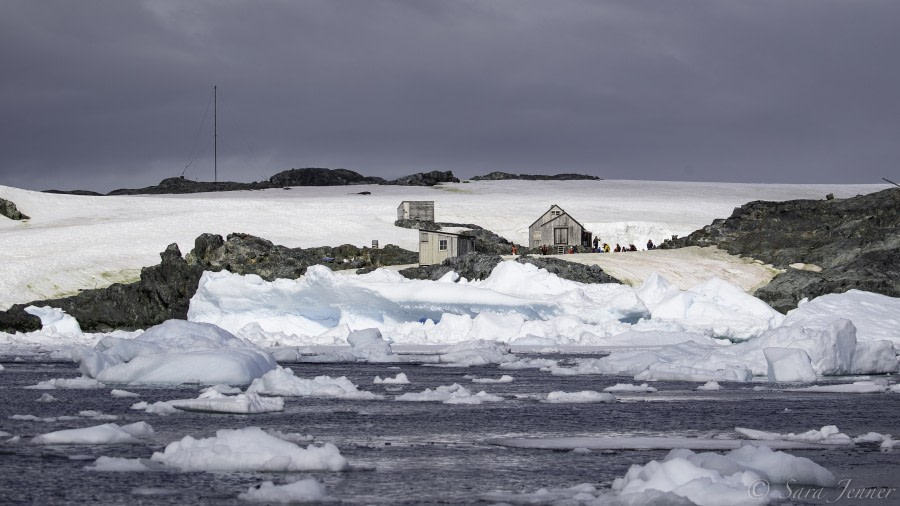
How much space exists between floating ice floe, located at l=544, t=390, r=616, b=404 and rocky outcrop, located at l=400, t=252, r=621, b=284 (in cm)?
3172

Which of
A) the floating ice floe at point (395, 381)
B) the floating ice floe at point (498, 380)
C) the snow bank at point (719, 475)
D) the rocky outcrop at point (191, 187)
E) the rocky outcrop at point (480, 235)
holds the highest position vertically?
the rocky outcrop at point (191, 187)

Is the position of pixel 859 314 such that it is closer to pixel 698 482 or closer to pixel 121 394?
pixel 121 394

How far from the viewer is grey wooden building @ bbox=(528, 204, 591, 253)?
259ft

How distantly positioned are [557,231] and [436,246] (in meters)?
15.2

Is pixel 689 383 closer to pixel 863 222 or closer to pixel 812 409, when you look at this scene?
pixel 812 409

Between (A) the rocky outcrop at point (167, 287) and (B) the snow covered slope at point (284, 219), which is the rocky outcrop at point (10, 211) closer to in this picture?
(B) the snow covered slope at point (284, 219)

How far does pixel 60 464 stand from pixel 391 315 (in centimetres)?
2963

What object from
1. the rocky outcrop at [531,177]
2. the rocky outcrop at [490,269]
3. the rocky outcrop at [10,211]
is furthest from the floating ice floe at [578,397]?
the rocky outcrop at [531,177]

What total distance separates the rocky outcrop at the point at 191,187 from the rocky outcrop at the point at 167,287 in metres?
61.5

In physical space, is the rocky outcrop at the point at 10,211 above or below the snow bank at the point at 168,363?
above

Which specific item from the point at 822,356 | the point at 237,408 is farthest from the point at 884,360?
the point at 237,408

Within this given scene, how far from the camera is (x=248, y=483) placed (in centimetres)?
1339

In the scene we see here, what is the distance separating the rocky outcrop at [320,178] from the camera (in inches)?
5591

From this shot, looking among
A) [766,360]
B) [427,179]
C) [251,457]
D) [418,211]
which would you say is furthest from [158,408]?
[427,179]
